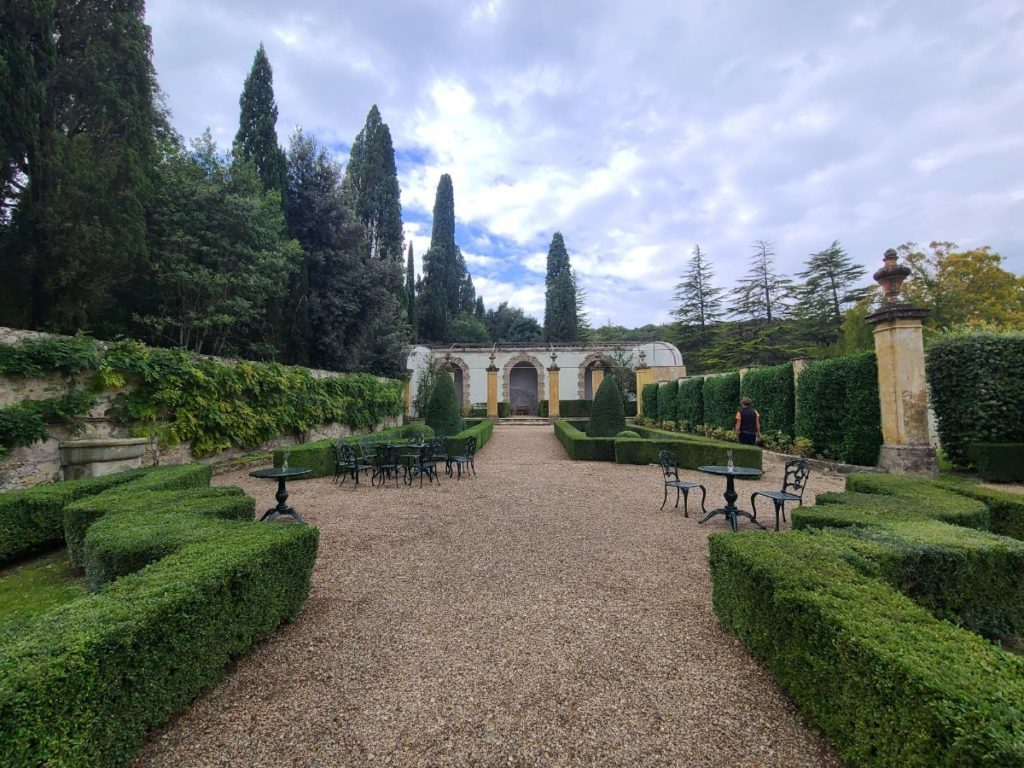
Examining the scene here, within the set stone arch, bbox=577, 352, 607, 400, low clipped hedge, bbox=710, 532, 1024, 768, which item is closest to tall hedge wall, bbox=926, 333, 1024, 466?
low clipped hedge, bbox=710, 532, 1024, 768

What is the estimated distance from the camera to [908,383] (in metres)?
7.06

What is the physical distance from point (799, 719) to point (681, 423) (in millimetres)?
14463

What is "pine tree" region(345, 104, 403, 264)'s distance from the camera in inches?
969

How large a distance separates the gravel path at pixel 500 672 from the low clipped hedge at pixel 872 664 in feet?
0.55

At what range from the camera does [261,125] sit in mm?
14336

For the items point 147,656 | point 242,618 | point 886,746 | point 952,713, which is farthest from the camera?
point 242,618

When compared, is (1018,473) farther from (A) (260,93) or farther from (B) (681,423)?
(A) (260,93)

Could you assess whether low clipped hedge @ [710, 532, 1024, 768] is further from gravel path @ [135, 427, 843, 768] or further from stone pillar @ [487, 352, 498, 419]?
stone pillar @ [487, 352, 498, 419]

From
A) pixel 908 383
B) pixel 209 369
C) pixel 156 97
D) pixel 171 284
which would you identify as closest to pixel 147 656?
pixel 209 369

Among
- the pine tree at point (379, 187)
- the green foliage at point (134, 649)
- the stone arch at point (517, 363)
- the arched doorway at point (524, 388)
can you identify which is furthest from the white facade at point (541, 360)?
the green foliage at point (134, 649)

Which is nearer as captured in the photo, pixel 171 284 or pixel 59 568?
pixel 59 568

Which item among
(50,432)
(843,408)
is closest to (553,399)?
(843,408)

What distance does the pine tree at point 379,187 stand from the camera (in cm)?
2462

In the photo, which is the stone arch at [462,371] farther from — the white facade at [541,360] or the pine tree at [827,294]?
the pine tree at [827,294]
